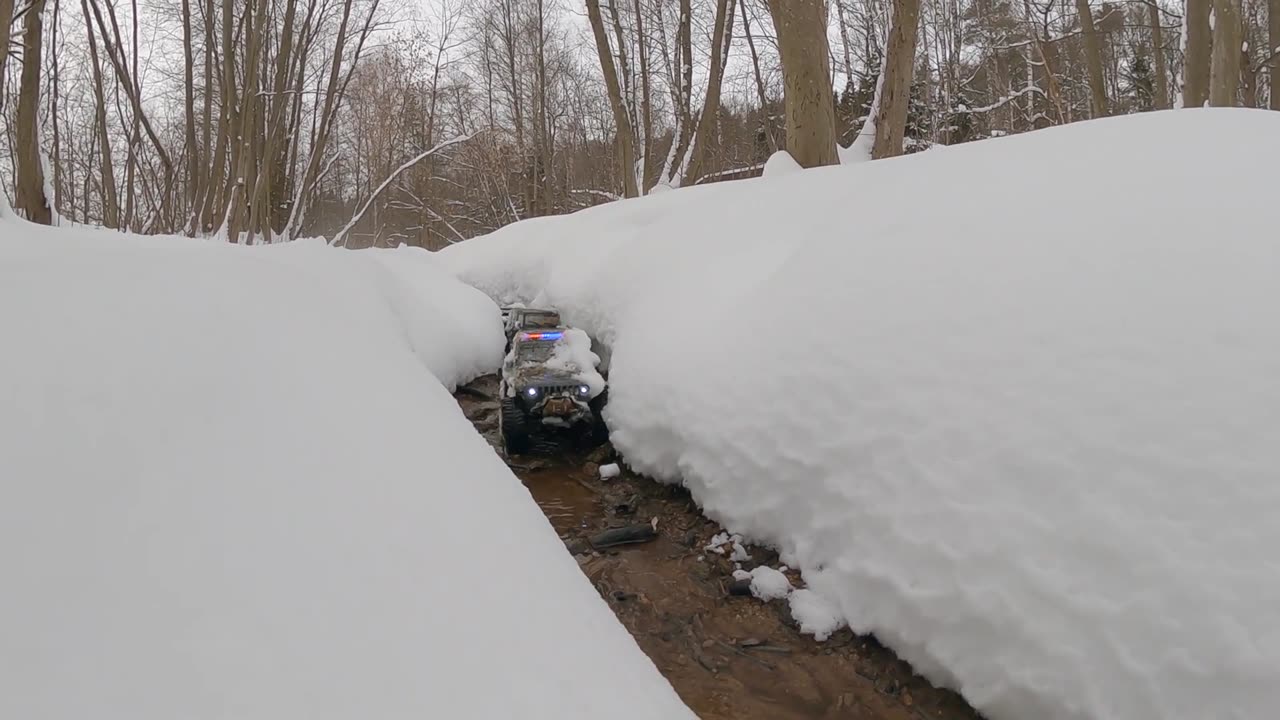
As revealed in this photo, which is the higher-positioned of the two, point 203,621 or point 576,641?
point 203,621

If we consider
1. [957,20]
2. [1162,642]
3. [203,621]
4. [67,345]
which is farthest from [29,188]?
[957,20]

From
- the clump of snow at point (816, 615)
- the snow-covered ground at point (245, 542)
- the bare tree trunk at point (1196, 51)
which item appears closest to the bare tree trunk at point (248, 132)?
the snow-covered ground at point (245, 542)

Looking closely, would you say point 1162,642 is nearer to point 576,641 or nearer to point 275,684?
point 576,641

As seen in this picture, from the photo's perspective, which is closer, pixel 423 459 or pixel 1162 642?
pixel 1162 642

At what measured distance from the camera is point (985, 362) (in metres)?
2.34

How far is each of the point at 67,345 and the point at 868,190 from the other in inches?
147

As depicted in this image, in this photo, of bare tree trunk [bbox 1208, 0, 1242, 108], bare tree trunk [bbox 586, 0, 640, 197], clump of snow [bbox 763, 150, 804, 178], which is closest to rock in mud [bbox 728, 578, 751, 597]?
clump of snow [bbox 763, 150, 804, 178]

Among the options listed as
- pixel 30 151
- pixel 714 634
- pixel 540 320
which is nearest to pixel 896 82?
pixel 540 320

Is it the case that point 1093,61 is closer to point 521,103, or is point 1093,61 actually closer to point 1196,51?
point 1196,51

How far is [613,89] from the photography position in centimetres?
1059

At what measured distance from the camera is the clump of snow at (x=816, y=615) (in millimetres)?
2434

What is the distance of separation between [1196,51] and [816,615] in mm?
9677

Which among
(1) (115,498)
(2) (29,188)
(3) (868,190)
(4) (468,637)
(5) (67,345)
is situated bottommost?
(4) (468,637)

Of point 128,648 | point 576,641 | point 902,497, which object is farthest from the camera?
point 902,497
